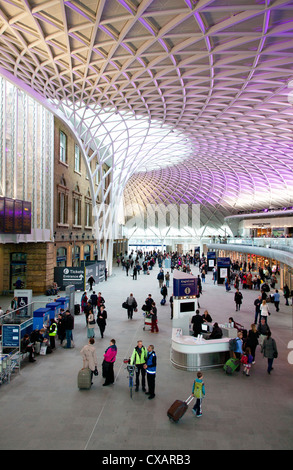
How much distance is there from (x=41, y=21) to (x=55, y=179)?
563 inches

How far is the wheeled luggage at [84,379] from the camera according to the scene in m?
8.42

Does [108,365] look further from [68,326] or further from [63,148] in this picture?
[63,148]

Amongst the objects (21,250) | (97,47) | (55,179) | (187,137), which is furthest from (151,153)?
(97,47)

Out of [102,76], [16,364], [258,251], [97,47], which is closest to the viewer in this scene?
[16,364]

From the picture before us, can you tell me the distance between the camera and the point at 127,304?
16328 millimetres

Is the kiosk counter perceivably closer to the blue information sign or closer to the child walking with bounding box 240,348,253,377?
the child walking with bounding box 240,348,253,377

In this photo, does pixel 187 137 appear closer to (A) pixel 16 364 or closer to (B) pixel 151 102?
(B) pixel 151 102

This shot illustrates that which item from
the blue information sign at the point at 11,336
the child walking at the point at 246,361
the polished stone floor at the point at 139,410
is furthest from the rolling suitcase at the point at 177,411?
the blue information sign at the point at 11,336

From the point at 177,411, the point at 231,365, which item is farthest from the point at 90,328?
the point at 177,411

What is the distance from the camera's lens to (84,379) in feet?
27.6

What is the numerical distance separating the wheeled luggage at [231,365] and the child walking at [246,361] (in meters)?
0.23

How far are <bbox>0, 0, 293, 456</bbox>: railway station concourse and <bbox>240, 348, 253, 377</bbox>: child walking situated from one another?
29cm

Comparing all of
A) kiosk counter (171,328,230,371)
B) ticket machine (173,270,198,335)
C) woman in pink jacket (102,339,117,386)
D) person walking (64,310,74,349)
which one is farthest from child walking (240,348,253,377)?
person walking (64,310,74,349)

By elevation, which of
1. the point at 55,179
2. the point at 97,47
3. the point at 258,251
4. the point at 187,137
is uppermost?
the point at 187,137
